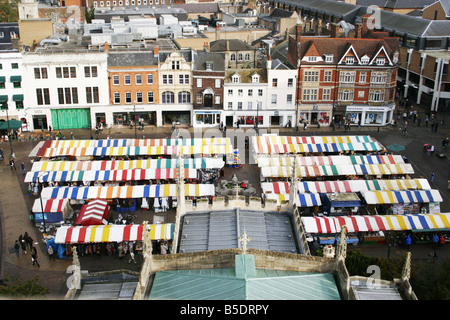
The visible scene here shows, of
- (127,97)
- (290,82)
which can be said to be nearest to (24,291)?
(127,97)

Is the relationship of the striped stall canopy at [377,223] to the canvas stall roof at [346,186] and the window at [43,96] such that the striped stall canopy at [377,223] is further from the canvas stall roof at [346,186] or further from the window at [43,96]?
the window at [43,96]

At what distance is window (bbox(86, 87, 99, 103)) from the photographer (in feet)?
210

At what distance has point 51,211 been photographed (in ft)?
131

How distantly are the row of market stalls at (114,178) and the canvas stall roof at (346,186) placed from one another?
5600 millimetres

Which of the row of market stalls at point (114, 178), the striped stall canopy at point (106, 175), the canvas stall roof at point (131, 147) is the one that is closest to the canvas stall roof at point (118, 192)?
the row of market stalls at point (114, 178)

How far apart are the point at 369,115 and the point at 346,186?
84.0 feet

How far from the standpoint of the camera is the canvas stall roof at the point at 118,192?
42625 millimetres

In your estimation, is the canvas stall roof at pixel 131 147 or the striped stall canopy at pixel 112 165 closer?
the striped stall canopy at pixel 112 165

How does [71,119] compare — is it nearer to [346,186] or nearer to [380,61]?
[346,186]

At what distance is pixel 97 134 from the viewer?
205 feet
